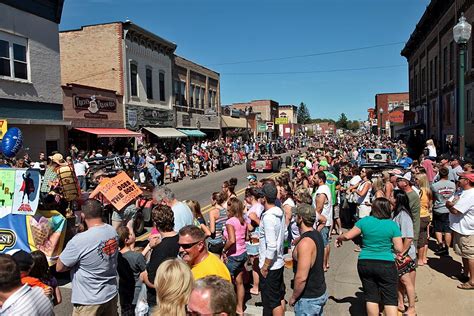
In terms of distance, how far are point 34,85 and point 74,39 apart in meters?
9.58

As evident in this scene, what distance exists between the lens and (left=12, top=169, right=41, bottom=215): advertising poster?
19.2 feet

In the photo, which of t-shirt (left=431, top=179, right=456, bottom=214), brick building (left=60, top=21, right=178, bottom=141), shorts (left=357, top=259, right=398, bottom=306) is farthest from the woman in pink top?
brick building (left=60, top=21, right=178, bottom=141)

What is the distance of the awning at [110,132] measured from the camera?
73.4 feet

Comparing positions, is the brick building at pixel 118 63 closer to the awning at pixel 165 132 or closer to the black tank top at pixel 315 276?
the awning at pixel 165 132

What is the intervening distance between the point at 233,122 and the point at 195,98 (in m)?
10.4

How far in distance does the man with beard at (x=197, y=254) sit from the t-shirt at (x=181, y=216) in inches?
62.2

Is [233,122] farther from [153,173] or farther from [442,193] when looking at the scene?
[442,193]

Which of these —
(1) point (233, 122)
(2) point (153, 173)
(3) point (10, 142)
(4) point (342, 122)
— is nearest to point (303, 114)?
(4) point (342, 122)

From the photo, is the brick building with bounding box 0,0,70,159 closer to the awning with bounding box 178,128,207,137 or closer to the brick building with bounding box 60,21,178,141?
the brick building with bounding box 60,21,178,141

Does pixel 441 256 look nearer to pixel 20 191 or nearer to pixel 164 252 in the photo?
pixel 164 252

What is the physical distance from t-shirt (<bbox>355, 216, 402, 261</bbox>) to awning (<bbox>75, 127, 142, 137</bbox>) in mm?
19911

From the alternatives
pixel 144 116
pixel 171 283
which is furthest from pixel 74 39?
pixel 171 283

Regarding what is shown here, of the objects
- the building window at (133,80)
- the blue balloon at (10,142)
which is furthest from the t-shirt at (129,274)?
the building window at (133,80)

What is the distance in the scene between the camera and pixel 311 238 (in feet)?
13.8
